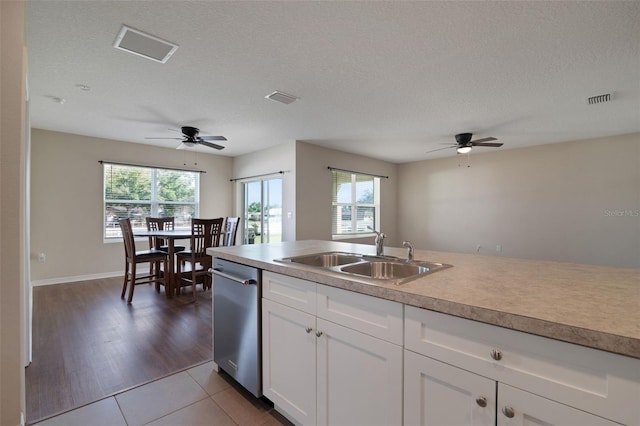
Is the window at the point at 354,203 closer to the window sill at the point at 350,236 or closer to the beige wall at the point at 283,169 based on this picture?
Result: the window sill at the point at 350,236

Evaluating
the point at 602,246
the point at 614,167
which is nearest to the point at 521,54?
the point at 614,167

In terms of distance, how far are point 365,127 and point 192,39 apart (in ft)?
8.91

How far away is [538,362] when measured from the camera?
31.9 inches

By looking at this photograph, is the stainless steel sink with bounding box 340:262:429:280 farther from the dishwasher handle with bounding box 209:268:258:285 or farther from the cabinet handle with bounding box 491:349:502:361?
the cabinet handle with bounding box 491:349:502:361

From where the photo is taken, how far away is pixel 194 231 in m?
3.91

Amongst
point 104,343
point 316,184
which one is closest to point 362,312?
point 104,343

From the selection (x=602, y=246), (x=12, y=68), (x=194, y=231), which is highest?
(x=12, y=68)

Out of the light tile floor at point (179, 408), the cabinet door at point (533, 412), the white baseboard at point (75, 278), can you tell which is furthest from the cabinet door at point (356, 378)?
the white baseboard at point (75, 278)

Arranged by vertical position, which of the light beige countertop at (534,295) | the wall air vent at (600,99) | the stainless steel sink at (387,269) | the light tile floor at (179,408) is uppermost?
the wall air vent at (600,99)

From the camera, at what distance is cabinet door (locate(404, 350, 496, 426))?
900 mm

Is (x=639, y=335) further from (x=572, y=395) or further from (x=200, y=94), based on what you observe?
(x=200, y=94)

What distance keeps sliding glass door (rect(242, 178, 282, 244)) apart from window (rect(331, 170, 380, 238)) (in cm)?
117

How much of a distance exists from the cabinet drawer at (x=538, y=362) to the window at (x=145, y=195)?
580cm

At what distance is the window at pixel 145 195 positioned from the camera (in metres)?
5.11
